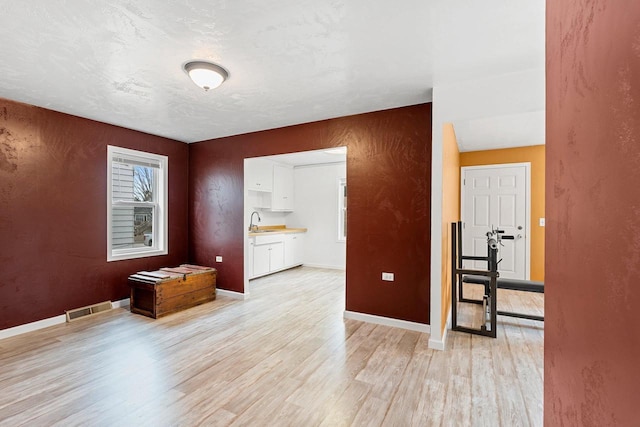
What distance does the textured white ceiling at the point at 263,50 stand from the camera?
1.74 m

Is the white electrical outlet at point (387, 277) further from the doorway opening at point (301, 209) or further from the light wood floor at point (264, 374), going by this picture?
the doorway opening at point (301, 209)

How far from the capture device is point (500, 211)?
16.6ft

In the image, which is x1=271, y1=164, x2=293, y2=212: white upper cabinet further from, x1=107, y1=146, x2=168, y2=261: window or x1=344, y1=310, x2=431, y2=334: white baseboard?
x1=344, y1=310, x2=431, y2=334: white baseboard

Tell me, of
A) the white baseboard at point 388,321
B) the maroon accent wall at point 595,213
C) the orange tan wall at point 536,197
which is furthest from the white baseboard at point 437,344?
the orange tan wall at point 536,197

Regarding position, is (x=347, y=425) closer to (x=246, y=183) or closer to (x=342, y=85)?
(x=342, y=85)

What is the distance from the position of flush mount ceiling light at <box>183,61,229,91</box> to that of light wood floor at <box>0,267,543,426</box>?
2.42 metres

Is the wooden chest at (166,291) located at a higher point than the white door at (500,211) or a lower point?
lower

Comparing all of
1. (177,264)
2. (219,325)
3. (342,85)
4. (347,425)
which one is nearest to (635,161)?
(347,425)

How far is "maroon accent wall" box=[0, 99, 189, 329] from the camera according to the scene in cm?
308

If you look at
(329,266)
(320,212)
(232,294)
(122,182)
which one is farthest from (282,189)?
(122,182)

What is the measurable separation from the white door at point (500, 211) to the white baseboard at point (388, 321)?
2.62m

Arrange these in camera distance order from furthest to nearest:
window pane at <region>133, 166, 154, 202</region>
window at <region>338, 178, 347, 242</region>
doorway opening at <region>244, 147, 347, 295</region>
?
window at <region>338, 178, 347, 242</region>
doorway opening at <region>244, 147, 347, 295</region>
window pane at <region>133, 166, 154, 202</region>

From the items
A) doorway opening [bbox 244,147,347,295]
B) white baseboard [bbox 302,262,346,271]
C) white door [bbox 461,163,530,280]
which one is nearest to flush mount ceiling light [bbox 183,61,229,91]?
doorway opening [bbox 244,147,347,295]

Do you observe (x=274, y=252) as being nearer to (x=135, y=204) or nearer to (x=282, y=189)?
(x=282, y=189)
